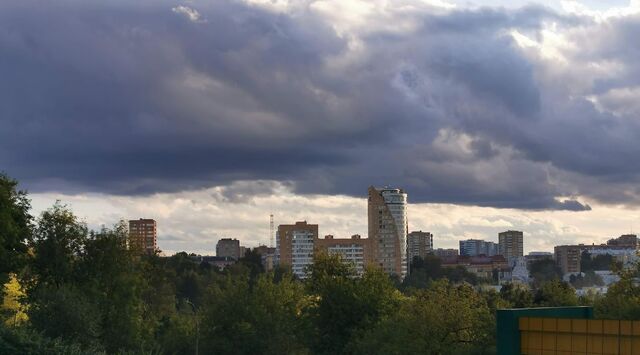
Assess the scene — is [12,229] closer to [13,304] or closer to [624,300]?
[13,304]

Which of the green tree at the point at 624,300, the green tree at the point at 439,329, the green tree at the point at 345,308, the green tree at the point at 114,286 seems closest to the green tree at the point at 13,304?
the green tree at the point at 114,286

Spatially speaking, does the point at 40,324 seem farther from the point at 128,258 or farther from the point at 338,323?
the point at 338,323

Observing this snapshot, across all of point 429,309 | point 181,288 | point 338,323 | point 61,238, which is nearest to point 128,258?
point 61,238

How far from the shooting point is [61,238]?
69625mm

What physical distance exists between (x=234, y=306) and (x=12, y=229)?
19606 millimetres

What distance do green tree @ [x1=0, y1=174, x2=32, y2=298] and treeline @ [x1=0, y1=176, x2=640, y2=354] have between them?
9 cm

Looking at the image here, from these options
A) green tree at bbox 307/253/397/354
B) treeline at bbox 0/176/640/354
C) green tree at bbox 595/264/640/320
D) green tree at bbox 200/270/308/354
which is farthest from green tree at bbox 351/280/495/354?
green tree at bbox 200/270/308/354

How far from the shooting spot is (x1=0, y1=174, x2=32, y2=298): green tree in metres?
62.1

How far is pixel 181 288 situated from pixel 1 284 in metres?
71.9

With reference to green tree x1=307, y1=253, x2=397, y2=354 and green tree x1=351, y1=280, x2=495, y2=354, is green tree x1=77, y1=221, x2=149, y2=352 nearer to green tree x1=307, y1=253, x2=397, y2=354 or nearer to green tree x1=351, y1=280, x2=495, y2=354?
green tree x1=307, y1=253, x2=397, y2=354

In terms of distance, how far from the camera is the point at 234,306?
76.4m

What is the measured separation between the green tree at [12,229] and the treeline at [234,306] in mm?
91

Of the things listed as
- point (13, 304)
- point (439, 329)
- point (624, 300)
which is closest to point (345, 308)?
point (439, 329)

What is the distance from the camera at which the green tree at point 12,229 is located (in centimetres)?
6206
